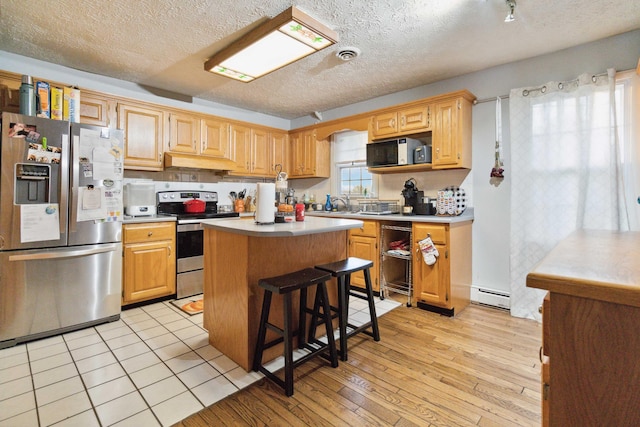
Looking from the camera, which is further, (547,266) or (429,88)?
(429,88)

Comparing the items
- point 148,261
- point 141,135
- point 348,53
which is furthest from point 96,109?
point 348,53

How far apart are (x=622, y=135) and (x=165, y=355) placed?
12.9ft

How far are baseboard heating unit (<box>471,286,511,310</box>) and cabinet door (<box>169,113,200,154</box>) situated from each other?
373 centimetres

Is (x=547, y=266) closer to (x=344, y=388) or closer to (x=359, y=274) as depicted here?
(x=344, y=388)

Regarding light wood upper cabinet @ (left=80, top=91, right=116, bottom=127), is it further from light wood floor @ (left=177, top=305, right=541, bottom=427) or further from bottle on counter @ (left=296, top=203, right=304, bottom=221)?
light wood floor @ (left=177, top=305, right=541, bottom=427)

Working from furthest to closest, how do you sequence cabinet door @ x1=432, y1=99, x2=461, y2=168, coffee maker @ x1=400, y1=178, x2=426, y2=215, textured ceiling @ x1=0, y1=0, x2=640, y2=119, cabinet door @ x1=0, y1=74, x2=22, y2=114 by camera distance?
coffee maker @ x1=400, y1=178, x2=426, y2=215 → cabinet door @ x1=432, y1=99, x2=461, y2=168 → cabinet door @ x1=0, y1=74, x2=22, y2=114 → textured ceiling @ x1=0, y1=0, x2=640, y2=119

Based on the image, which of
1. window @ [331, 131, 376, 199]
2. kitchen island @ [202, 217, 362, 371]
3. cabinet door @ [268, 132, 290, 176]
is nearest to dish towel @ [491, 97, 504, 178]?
window @ [331, 131, 376, 199]

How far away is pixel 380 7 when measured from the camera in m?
2.16

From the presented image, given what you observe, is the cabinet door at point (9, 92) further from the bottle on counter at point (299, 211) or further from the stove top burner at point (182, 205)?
the bottle on counter at point (299, 211)

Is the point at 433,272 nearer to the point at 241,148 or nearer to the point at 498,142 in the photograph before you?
the point at 498,142

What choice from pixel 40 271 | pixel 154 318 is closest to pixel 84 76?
pixel 40 271

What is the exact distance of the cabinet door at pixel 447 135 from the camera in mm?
3160

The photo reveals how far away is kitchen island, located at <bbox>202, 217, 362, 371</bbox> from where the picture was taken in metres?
1.99

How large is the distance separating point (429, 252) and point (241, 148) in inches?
114
